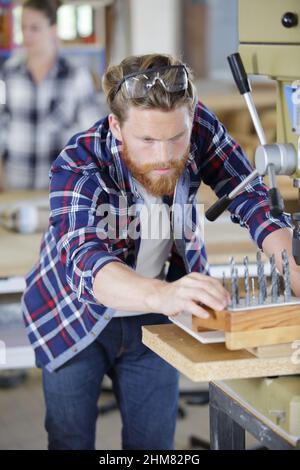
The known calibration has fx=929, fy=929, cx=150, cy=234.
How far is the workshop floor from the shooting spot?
11.7 feet

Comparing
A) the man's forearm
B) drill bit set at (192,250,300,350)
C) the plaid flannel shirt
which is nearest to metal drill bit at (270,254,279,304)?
drill bit set at (192,250,300,350)

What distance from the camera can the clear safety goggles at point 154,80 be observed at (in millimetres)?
1970

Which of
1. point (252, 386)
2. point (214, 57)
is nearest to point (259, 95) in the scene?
point (214, 57)

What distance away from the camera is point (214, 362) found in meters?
1.67

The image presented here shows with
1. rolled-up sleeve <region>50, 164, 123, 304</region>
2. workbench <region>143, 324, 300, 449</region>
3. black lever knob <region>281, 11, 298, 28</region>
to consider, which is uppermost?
black lever knob <region>281, 11, 298, 28</region>

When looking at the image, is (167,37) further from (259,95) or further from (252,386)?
(252,386)

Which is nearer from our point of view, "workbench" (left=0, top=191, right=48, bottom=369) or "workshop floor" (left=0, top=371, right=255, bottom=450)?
"workbench" (left=0, top=191, right=48, bottom=369)

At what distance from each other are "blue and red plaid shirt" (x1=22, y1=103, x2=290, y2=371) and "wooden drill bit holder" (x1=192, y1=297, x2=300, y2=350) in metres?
0.29

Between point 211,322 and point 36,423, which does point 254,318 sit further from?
point 36,423

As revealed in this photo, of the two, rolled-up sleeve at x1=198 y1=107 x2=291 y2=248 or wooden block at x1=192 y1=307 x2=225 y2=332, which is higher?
rolled-up sleeve at x1=198 y1=107 x2=291 y2=248

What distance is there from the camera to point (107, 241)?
6.72 ft

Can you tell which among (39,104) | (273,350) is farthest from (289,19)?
(39,104)

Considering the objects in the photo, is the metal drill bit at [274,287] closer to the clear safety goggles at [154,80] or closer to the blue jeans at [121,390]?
the clear safety goggles at [154,80]

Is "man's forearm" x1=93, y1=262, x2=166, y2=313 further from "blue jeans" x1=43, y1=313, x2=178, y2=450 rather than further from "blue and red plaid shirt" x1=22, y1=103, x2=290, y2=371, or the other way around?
"blue jeans" x1=43, y1=313, x2=178, y2=450
